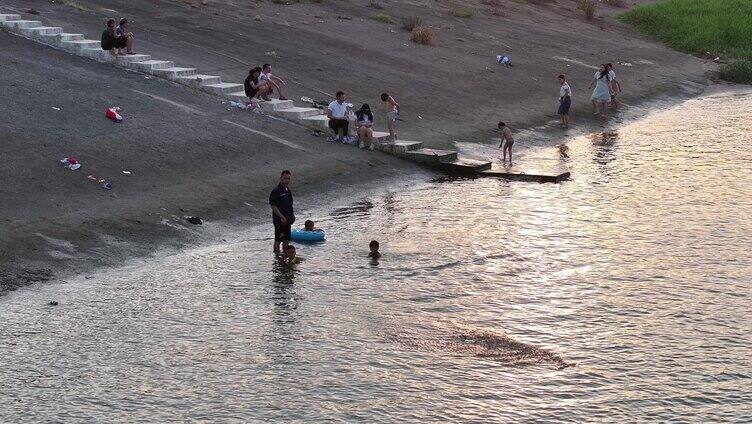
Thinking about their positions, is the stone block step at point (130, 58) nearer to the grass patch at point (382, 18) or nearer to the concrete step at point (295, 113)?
the concrete step at point (295, 113)

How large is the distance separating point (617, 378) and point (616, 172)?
52.4 ft

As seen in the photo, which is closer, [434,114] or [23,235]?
[23,235]

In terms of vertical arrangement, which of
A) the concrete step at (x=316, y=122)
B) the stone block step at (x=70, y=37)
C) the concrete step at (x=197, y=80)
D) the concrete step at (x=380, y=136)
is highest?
the stone block step at (x=70, y=37)

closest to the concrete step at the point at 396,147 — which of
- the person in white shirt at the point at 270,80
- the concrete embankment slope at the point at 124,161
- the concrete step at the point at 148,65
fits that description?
the concrete embankment slope at the point at 124,161

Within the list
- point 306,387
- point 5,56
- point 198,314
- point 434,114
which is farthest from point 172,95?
point 306,387

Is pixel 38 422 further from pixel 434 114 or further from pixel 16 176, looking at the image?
pixel 434 114

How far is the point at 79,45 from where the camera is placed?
34438 millimetres

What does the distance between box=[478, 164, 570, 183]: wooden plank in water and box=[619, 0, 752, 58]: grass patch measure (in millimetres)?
31545

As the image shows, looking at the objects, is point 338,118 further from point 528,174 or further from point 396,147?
point 528,174

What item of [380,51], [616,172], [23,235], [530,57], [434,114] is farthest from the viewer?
[530,57]

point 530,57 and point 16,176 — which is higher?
point 530,57

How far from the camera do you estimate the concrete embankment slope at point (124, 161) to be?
2114 cm

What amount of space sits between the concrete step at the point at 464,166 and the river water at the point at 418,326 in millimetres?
3984

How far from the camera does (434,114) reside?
117ft
